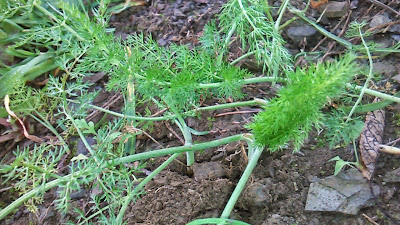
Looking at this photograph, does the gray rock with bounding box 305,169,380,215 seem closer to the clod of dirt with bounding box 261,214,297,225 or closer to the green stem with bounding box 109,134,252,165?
the clod of dirt with bounding box 261,214,297,225

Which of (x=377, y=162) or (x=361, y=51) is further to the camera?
(x=361, y=51)

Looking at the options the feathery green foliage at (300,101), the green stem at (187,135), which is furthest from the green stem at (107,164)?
the feathery green foliage at (300,101)

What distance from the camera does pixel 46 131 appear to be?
202 centimetres

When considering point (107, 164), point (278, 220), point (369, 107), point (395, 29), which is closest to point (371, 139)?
point (369, 107)

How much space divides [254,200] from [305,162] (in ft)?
0.84

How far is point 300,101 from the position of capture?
43.4 inches

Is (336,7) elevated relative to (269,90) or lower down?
elevated

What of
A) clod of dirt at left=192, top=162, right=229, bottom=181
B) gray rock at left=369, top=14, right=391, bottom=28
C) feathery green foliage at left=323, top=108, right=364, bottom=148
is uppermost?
gray rock at left=369, top=14, right=391, bottom=28

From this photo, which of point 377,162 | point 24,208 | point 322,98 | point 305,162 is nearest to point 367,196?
point 377,162

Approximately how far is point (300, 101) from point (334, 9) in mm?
1061

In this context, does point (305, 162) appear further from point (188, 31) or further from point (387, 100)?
point (188, 31)

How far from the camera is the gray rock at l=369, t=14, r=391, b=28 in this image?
189cm

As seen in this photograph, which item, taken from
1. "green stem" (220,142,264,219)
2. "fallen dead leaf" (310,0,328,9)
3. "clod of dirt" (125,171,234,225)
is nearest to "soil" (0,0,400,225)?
"clod of dirt" (125,171,234,225)

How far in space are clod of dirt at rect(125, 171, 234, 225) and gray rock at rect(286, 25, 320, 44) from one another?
0.79 metres
